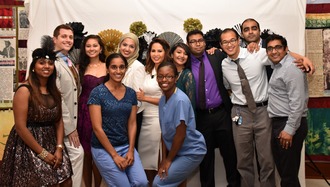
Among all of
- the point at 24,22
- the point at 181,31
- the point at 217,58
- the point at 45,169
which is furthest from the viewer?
the point at 24,22

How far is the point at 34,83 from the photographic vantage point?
113 inches

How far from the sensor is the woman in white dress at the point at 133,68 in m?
3.67

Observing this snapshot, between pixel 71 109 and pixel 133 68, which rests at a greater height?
pixel 133 68

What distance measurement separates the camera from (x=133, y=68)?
3.70m

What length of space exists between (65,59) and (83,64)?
0.85ft

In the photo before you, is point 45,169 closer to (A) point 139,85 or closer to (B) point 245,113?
(A) point 139,85

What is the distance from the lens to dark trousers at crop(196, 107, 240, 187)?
3668 millimetres

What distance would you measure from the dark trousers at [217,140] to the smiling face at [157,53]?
683 mm

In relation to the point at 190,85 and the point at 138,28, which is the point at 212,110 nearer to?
the point at 190,85

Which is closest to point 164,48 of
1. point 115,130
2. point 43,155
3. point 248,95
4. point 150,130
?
point 150,130

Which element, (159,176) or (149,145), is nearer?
(159,176)

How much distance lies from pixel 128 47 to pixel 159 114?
3.26 feet

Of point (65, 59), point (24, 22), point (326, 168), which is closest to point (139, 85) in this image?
point (65, 59)

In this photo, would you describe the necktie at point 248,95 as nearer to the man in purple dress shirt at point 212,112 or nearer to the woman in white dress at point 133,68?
the man in purple dress shirt at point 212,112
